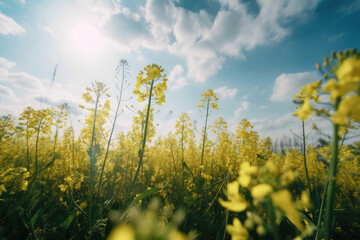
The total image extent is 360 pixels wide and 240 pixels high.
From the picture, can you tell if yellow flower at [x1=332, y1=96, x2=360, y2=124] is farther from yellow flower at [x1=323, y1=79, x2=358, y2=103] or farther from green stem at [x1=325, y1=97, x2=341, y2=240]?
green stem at [x1=325, y1=97, x2=341, y2=240]

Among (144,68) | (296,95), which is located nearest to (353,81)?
(296,95)

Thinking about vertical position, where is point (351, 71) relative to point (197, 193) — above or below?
above

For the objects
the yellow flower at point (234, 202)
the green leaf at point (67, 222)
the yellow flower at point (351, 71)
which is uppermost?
the yellow flower at point (351, 71)

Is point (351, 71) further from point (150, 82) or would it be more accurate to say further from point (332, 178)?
point (150, 82)

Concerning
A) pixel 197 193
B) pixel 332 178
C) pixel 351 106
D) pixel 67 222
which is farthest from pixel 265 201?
pixel 67 222

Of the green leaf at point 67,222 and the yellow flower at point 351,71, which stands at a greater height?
the yellow flower at point 351,71

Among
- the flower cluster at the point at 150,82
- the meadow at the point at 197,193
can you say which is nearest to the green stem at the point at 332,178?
the meadow at the point at 197,193

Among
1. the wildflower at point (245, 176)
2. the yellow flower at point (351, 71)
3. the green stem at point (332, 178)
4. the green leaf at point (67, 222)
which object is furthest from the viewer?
the green leaf at point (67, 222)

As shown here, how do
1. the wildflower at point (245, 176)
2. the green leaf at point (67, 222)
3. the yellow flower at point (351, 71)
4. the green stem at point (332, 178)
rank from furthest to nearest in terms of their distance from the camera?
the green leaf at point (67, 222)
the green stem at point (332, 178)
the wildflower at point (245, 176)
the yellow flower at point (351, 71)

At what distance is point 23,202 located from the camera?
2967 millimetres

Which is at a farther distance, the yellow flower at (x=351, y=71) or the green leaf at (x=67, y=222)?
the green leaf at (x=67, y=222)

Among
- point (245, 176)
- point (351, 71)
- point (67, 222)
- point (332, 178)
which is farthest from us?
point (67, 222)

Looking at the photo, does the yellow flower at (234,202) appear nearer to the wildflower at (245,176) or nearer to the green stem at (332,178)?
the wildflower at (245,176)

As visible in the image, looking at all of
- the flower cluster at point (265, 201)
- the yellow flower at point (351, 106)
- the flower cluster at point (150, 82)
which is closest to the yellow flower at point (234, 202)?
the flower cluster at point (265, 201)
